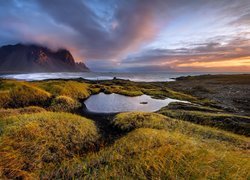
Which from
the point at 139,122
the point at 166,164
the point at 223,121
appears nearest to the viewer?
the point at 166,164

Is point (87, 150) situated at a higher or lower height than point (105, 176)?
lower

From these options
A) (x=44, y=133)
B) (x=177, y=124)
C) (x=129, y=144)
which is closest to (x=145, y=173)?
(x=129, y=144)

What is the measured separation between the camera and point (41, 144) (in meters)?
9.56

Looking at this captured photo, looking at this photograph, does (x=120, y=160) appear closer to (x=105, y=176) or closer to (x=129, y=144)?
(x=105, y=176)

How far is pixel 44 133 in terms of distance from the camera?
10625 mm

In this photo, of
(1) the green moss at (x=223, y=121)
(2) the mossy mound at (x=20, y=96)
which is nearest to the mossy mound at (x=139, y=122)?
(1) the green moss at (x=223, y=121)

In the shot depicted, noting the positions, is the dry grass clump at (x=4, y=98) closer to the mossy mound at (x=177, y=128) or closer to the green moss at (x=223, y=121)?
the mossy mound at (x=177, y=128)

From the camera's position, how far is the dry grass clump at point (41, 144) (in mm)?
7242

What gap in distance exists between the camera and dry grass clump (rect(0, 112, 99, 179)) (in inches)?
285

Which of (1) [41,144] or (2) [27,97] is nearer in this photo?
(1) [41,144]

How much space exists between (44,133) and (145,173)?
7101 mm

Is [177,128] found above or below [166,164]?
below

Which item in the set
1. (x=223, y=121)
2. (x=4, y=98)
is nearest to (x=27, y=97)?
(x=4, y=98)

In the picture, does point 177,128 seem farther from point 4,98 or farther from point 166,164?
point 4,98
